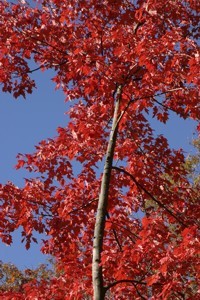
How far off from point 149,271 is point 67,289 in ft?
5.01

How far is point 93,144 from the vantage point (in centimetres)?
958

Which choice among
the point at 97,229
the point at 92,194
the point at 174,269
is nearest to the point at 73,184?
the point at 92,194

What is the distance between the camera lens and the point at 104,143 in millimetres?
9891

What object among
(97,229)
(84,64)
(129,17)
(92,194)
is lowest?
(97,229)

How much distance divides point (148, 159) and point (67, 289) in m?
3.22

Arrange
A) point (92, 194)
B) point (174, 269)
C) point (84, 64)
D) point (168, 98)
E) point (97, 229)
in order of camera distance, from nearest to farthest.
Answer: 1. point (174, 269)
2. point (97, 229)
3. point (84, 64)
4. point (92, 194)
5. point (168, 98)

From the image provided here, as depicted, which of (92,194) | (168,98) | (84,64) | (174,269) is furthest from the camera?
(168,98)

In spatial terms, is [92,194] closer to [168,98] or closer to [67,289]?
[67,289]

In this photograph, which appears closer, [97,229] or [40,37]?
[97,229]

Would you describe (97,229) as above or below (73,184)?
below

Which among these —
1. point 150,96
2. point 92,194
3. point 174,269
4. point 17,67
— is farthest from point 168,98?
point 174,269

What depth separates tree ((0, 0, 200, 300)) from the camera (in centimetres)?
811

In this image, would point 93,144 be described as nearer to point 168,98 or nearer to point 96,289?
point 168,98

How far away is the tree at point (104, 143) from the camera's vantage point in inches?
319
